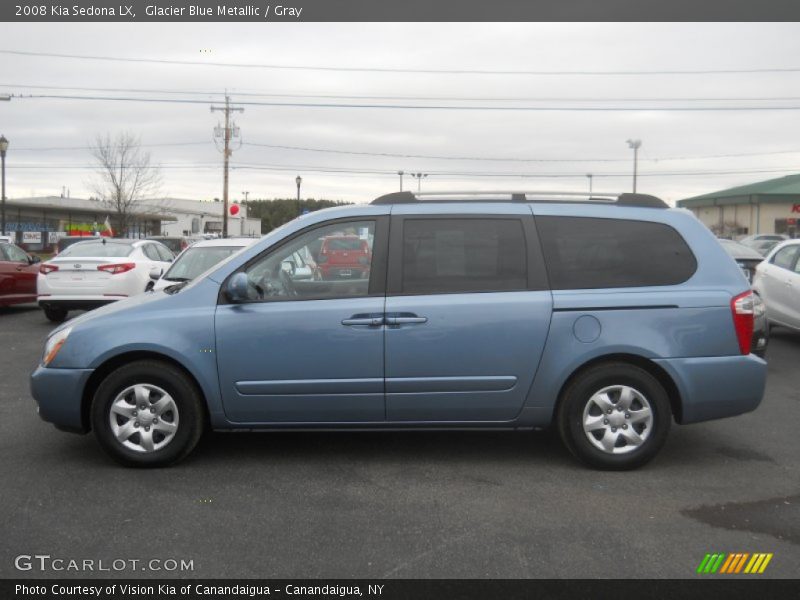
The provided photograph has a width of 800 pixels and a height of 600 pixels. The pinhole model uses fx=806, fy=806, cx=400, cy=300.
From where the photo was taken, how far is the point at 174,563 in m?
3.90

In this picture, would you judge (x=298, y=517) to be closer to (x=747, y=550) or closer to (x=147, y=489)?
(x=147, y=489)

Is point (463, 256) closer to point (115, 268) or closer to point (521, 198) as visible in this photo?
point (521, 198)

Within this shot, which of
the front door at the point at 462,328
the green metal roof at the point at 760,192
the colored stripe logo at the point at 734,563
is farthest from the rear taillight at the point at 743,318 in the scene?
the green metal roof at the point at 760,192

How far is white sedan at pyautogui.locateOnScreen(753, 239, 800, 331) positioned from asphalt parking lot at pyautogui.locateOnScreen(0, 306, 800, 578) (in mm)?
5081

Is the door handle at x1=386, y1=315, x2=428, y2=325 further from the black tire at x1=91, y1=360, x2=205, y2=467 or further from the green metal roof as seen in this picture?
the green metal roof

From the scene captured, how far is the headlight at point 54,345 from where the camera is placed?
5.45 m

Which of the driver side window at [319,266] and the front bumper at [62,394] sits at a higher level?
the driver side window at [319,266]

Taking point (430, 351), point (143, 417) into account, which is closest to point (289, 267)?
point (430, 351)

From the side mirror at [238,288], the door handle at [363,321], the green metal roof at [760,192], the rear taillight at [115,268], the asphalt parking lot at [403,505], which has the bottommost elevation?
the asphalt parking lot at [403,505]

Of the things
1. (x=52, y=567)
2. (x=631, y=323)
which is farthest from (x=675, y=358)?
(x=52, y=567)

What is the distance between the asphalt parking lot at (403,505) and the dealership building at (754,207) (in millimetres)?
49785

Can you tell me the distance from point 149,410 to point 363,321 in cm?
154

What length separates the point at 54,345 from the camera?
549cm

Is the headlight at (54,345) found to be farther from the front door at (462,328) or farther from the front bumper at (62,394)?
the front door at (462,328)
